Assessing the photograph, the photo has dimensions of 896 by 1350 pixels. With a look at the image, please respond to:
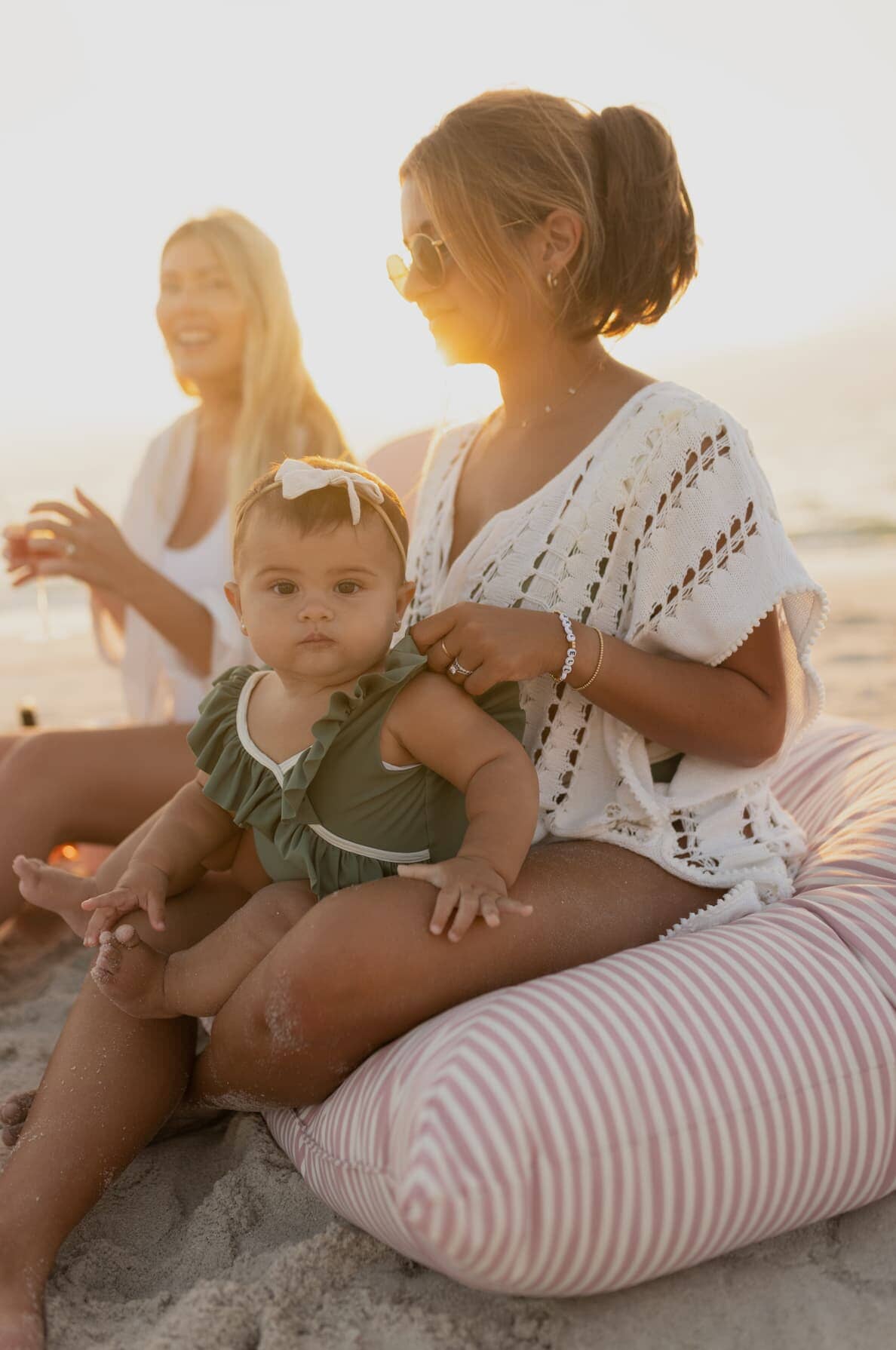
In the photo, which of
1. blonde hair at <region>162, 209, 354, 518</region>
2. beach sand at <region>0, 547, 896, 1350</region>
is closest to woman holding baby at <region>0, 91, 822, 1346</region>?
beach sand at <region>0, 547, 896, 1350</region>

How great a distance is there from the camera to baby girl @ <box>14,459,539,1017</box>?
2.07 meters

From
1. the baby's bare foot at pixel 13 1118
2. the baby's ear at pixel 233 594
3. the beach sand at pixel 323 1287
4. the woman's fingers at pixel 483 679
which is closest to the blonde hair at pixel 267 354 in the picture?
the baby's ear at pixel 233 594

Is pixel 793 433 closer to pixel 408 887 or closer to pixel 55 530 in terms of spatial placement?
pixel 55 530

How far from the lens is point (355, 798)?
2145 mm

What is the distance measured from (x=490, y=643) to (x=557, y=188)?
102 cm

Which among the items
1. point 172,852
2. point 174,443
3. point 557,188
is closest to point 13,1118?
point 172,852

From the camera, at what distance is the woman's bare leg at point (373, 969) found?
187 centimetres

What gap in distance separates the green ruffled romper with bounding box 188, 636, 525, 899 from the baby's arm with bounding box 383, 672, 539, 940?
0.09 ft

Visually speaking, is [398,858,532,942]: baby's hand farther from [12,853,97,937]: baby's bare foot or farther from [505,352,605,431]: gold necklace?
[505,352,605,431]: gold necklace

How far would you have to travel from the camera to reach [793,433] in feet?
59.9

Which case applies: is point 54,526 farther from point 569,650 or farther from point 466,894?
point 466,894

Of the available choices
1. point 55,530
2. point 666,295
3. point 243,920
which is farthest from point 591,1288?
point 55,530

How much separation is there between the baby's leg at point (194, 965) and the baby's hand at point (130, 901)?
2.2 inches

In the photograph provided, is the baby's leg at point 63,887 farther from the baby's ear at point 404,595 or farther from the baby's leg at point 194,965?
the baby's ear at point 404,595
